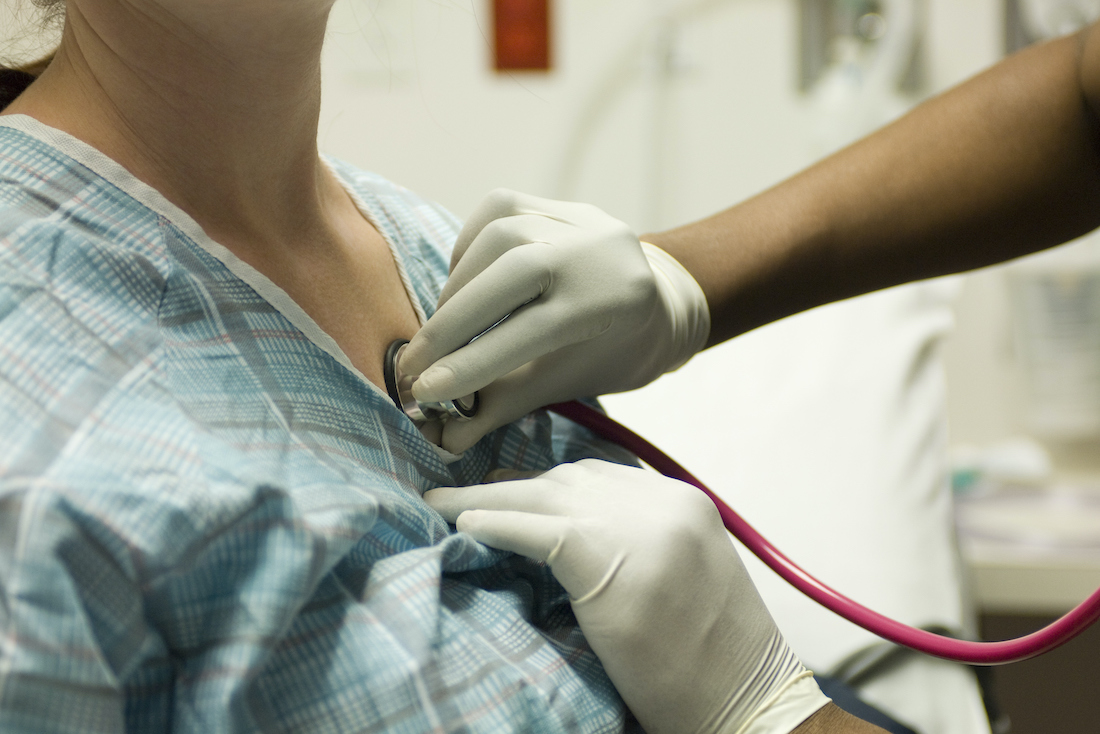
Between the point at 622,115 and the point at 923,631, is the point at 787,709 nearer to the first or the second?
the point at 923,631

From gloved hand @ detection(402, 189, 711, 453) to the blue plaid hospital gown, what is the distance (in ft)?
0.23

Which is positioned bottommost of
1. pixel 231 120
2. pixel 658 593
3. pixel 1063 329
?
pixel 1063 329

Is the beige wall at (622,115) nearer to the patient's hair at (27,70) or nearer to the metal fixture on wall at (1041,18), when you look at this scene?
the metal fixture on wall at (1041,18)

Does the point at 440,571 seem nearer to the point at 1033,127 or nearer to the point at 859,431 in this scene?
the point at 1033,127

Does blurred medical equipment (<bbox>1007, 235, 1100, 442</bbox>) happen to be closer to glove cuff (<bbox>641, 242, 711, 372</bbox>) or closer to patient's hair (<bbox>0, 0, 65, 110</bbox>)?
glove cuff (<bbox>641, 242, 711, 372</bbox>)

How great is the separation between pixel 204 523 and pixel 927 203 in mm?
803

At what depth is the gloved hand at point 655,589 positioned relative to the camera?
576 millimetres

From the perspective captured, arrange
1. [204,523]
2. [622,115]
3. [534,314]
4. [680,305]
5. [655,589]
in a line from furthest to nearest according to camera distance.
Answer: [622,115]
[680,305]
[534,314]
[655,589]
[204,523]

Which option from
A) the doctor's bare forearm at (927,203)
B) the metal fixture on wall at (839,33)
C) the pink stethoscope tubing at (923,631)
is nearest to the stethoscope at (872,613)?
the pink stethoscope tubing at (923,631)

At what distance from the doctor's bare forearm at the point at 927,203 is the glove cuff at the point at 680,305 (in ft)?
0.11

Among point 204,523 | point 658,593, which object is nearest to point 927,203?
point 658,593

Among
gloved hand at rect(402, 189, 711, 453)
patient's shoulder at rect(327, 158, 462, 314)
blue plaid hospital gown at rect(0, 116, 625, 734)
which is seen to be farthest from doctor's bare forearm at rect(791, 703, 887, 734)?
patient's shoulder at rect(327, 158, 462, 314)

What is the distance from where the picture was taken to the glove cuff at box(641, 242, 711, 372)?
0.83 m

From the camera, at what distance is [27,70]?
29.1 inches
